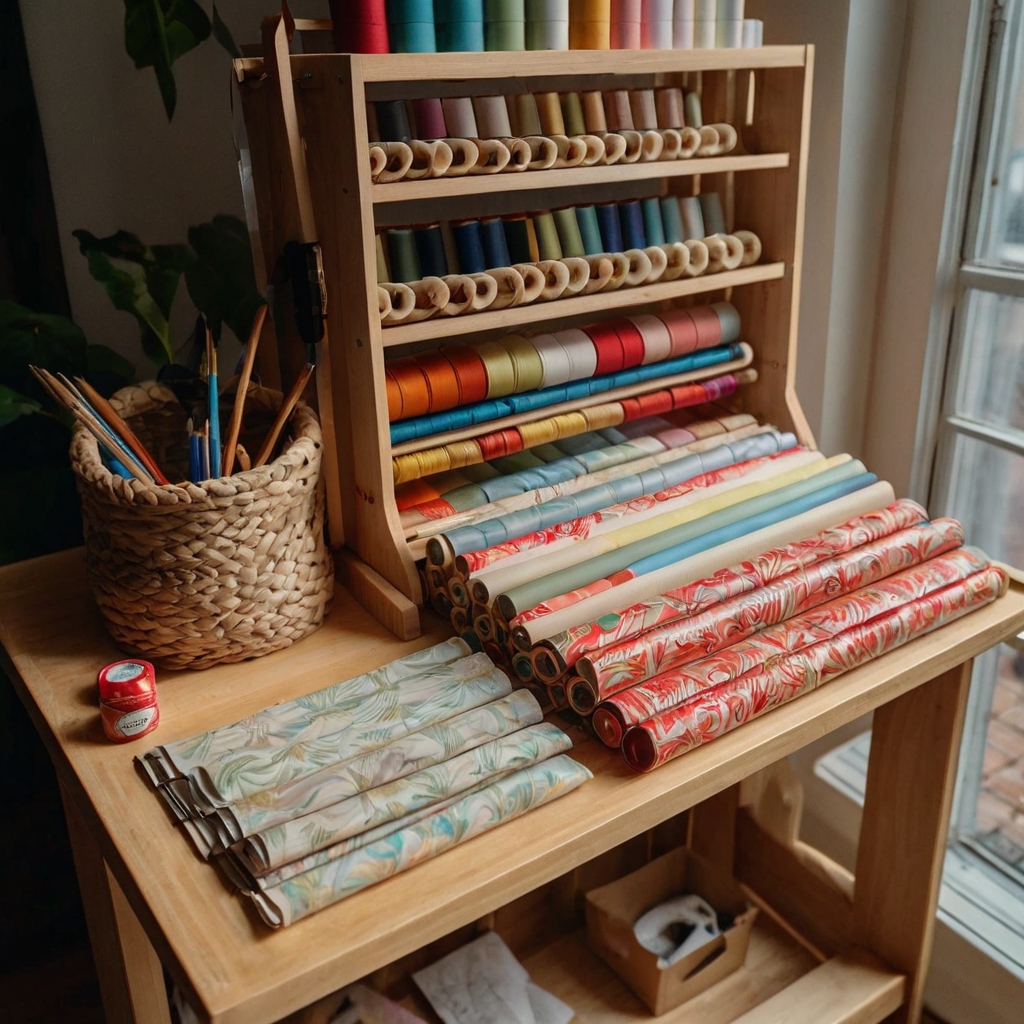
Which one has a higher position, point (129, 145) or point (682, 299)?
point (129, 145)

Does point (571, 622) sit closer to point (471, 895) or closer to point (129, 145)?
point (471, 895)

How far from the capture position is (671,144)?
3.93ft

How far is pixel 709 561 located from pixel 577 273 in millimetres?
349

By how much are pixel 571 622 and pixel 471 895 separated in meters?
0.29

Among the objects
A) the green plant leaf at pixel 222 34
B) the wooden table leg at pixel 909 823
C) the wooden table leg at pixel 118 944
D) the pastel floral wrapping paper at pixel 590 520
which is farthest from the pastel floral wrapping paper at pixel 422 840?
the green plant leaf at pixel 222 34

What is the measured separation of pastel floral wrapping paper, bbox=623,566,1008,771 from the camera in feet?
3.01

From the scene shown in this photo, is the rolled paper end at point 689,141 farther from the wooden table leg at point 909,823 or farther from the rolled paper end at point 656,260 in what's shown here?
the wooden table leg at point 909,823

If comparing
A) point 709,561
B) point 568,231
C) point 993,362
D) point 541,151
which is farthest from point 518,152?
point 993,362

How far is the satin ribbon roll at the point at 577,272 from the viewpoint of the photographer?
116 cm

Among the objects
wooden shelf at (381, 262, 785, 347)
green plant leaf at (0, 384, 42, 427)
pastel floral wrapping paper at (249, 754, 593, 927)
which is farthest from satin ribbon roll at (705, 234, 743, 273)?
green plant leaf at (0, 384, 42, 427)

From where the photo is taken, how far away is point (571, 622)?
100 cm

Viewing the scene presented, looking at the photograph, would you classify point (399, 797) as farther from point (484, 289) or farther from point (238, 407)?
point (484, 289)

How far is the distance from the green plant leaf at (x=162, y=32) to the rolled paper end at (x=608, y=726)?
2.98ft

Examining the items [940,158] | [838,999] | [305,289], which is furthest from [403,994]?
[940,158]
